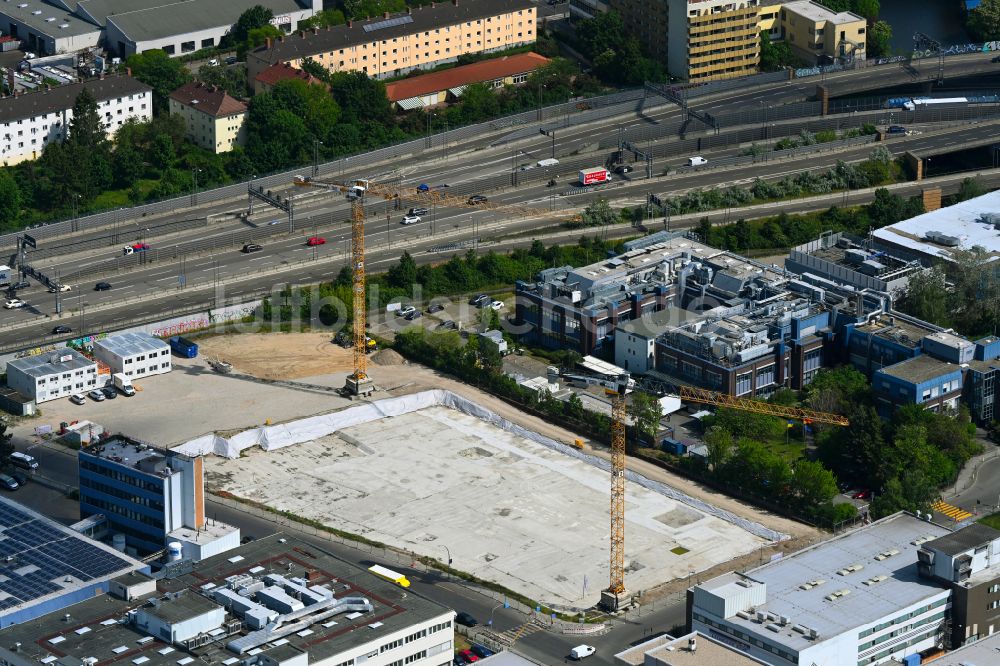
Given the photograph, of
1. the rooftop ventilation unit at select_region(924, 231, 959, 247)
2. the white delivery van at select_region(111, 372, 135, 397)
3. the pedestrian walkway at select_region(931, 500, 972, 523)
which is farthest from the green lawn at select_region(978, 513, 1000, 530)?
the white delivery van at select_region(111, 372, 135, 397)

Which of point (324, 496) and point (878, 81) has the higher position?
point (878, 81)

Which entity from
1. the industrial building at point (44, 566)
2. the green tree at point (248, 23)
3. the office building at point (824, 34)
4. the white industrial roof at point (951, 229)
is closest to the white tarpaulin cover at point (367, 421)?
the industrial building at point (44, 566)

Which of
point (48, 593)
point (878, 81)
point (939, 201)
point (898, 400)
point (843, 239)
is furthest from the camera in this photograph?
point (878, 81)

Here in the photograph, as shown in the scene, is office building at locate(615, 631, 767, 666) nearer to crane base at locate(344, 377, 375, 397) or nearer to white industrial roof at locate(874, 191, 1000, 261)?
crane base at locate(344, 377, 375, 397)

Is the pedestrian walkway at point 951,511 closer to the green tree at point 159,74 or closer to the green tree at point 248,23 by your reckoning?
the green tree at point 159,74

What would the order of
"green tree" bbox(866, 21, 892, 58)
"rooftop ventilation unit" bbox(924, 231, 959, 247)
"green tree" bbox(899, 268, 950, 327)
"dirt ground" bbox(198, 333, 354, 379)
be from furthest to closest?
1. "green tree" bbox(866, 21, 892, 58)
2. "rooftop ventilation unit" bbox(924, 231, 959, 247)
3. "green tree" bbox(899, 268, 950, 327)
4. "dirt ground" bbox(198, 333, 354, 379)

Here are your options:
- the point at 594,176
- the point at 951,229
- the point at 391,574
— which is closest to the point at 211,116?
the point at 594,176

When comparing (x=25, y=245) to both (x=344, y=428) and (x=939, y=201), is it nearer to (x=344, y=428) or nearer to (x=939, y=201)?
(x=344, y=428)

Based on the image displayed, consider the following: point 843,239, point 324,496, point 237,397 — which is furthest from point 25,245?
point 843,239

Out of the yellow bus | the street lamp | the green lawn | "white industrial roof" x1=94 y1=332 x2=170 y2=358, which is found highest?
the street lamp
